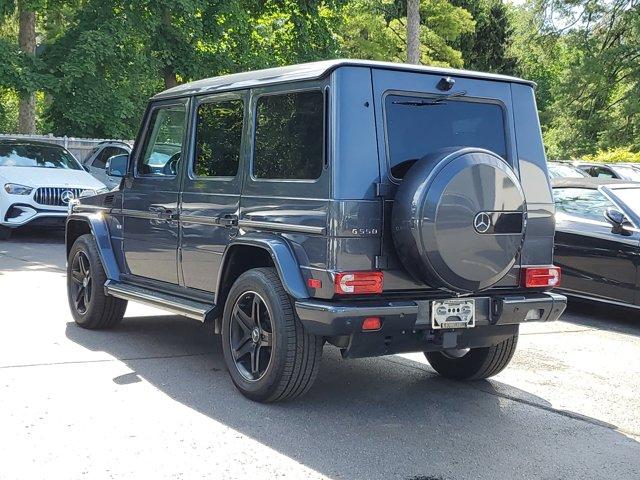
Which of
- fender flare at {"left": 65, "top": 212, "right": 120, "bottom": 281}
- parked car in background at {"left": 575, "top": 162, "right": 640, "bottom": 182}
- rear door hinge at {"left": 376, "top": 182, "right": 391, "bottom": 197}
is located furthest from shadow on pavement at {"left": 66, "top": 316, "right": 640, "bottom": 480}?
parked car in background at {"left": 575, "top": 162, "right": 640, "bottom": 182}

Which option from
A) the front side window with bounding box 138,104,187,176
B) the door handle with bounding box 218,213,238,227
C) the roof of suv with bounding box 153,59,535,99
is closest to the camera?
the roof of suv with bounding box 153,59,535,99

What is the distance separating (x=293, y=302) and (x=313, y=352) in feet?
1.06

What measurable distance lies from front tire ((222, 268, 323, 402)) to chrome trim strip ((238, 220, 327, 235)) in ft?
0.89

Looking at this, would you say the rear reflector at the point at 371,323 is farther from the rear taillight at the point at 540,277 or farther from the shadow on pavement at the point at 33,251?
the shadow on pavement at the point at 33,251

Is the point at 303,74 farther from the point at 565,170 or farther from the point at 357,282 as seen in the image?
the point at 565,170

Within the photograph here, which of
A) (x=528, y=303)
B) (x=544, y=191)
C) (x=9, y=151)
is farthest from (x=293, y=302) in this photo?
(x=9, y=151)

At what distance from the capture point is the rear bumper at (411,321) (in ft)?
15.2

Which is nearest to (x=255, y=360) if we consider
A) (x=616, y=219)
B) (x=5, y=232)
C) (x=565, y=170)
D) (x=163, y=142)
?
(x=163, y=142)

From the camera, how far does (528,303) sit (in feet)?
17.1

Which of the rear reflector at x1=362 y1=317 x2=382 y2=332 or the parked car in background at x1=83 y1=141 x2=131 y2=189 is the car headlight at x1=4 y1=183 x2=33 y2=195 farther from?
the rear reflector at x1=362 y1=317 x2=382 y2=332

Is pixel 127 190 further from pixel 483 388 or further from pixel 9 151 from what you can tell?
pixel 9 151

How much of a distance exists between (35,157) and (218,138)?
1023 centimetres

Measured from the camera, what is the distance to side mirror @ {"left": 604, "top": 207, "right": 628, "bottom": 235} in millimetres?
8523

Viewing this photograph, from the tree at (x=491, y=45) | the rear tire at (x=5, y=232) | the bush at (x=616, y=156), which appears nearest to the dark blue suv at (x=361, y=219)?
the rear tire at (x=5, y=232)
